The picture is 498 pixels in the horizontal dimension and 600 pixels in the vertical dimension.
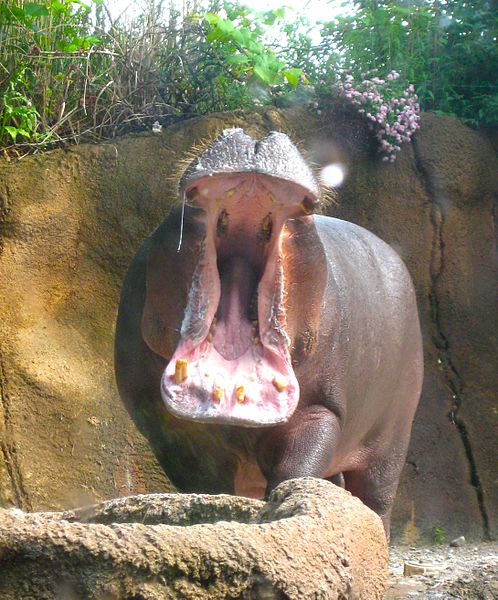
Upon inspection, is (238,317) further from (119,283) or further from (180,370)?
Result: (119,283)

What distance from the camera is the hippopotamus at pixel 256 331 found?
2.92 m

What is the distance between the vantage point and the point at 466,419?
5.83m

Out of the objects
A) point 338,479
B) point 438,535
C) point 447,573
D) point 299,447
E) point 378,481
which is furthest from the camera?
point 438,535

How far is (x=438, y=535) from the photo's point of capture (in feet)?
18.7

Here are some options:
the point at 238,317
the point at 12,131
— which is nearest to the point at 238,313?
the point at 238,317

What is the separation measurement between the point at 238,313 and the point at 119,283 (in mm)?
2408

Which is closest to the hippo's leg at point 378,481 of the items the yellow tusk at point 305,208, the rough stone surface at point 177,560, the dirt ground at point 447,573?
the dirt ground at point 447,573

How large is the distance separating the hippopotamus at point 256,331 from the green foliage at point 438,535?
138cm

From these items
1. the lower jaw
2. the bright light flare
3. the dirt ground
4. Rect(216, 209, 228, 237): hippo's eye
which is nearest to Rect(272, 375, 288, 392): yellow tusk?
the lower jaw

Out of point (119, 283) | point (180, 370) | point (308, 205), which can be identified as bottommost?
point (119, 283)

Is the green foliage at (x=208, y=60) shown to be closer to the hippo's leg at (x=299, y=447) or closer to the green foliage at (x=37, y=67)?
the green foliage at (x=37, y=67)

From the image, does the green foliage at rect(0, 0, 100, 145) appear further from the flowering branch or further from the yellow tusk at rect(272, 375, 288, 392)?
the yellow tusk at rect(272, 375, 288, 392)

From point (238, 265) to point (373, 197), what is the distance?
2.80m

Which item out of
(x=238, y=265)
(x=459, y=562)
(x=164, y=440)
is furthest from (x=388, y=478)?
(x=238, y=265)
